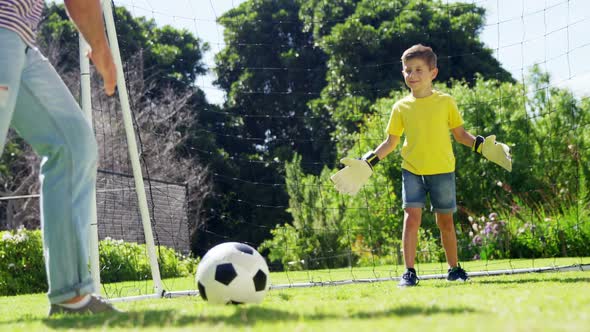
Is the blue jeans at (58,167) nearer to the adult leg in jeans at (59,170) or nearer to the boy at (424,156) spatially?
the adult leg in jeans at (59,170)

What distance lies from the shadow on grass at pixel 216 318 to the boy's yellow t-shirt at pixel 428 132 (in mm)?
2365

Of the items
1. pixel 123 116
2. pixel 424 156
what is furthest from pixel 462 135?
pixel 123 116

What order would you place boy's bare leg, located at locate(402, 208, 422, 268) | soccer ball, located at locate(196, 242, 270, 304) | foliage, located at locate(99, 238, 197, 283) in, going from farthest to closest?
foliage, located at locate(99, 238, 197, 283) → boy's bare leg, located at locate(402, 208, 422, 268) → soccer ball, located at locate(196, 242, 270, 304)

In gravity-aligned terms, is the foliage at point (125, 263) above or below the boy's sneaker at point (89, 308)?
above

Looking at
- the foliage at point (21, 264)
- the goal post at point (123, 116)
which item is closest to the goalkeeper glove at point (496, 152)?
the goal post at point (123, 116)

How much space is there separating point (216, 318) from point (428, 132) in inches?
110

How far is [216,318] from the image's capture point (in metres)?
2.55

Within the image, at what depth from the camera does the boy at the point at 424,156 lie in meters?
4.96

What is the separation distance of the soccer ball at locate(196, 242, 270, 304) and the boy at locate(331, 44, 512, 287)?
1547 mm

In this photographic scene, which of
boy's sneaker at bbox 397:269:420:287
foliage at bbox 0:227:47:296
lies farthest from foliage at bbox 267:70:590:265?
boy's sneaker at bbox 397:269:420:287

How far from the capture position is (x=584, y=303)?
2.72 metres

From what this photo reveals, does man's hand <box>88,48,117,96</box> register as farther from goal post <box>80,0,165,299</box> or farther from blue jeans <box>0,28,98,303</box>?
goal post <box>80,0,165,299</box>

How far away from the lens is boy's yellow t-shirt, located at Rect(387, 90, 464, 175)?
496 centimetres

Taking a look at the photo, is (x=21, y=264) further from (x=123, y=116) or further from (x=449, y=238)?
(x=449, y=238)
